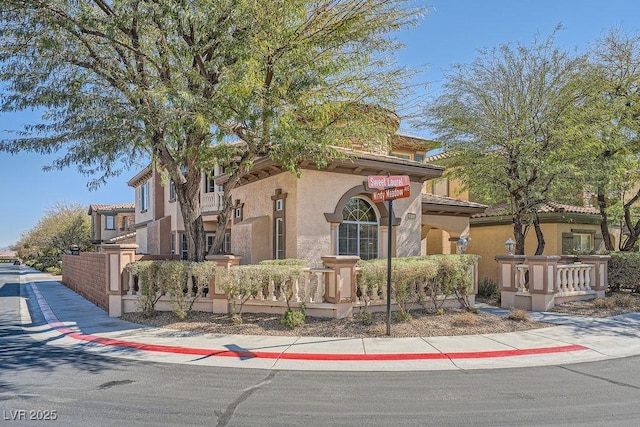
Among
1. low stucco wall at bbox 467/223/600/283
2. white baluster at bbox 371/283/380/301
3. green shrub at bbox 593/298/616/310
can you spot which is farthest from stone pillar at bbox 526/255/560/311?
low stucco wall at bbox 467/223/600/283

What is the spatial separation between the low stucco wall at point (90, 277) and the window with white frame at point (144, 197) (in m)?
8.58

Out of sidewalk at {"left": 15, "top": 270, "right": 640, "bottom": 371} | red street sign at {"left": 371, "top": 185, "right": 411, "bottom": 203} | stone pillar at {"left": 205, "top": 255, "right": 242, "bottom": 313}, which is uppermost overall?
red street sign at {"left": 371, "top": 185, "right": 411, "bottom": 203}

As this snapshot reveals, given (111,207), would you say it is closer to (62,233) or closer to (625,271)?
(62,233)

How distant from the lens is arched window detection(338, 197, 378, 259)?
14.8 meters

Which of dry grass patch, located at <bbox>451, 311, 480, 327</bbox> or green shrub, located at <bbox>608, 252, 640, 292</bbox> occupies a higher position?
green shrub, located at <bbox>608, 252, 640, 292</bbox>

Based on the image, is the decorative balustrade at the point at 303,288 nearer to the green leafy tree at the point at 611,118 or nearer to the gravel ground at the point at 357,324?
the gravel ground at the point at 357,324

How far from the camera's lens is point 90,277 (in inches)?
632

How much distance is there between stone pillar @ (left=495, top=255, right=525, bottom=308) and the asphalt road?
5.37 metres

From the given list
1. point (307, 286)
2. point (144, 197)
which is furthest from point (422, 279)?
point (144, 197)

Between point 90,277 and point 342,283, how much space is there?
10865 mm

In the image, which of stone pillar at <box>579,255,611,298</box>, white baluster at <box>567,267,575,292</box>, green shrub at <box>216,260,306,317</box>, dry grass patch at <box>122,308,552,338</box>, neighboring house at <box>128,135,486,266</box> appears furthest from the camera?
stone pillar at <box>579,255,611,298</box>

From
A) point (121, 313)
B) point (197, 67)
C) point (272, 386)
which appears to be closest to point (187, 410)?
point (272, 386)

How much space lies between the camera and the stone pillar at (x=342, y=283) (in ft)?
33.6

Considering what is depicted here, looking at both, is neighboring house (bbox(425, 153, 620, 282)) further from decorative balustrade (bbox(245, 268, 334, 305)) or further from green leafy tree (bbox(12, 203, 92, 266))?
green leafy tree (bbox(12, 203, 92, 266))
